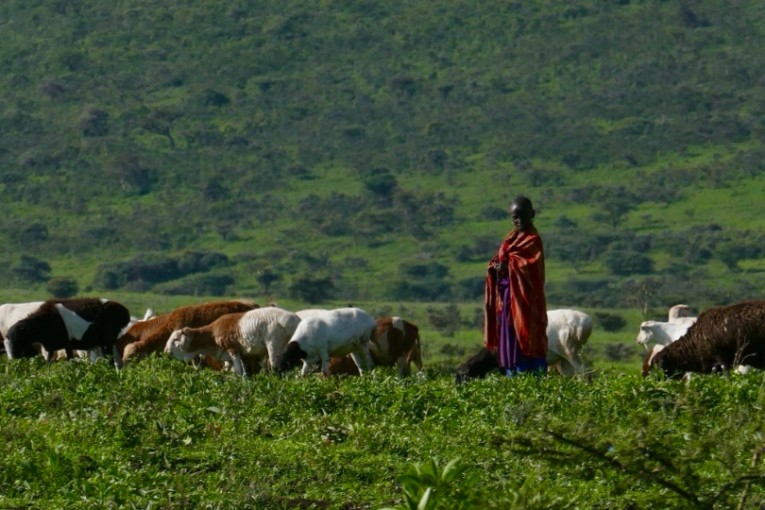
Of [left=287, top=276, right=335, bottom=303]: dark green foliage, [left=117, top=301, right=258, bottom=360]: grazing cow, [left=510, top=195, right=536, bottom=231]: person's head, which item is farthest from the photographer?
[left=287, top=276, right=335, bottom=303]: dark green foliage

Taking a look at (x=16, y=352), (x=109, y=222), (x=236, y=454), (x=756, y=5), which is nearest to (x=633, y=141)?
(x=756, y=5)

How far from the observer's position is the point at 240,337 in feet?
63.8

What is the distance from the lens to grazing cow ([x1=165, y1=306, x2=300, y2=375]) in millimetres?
19203

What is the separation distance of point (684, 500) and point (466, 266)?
90.6m

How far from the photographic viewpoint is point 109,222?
106m

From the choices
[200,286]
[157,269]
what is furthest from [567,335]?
[157,269]

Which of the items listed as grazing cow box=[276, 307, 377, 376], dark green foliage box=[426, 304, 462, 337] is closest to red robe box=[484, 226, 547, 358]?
grazing cow box=[276, 307, 377, 376]

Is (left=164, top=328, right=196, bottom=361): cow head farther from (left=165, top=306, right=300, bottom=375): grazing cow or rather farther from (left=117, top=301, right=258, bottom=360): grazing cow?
(left=117, top=301, right=258, bottom=360): grazing cow

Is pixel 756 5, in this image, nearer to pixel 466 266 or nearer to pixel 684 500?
pixel 466 266

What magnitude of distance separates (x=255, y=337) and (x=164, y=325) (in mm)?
2675

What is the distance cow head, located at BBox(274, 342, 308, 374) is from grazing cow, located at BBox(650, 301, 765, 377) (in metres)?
4.20

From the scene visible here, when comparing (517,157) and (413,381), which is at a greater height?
(413,381)

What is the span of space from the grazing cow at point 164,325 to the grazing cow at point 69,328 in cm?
37

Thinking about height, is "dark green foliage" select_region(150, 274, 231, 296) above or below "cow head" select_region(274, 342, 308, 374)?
below
